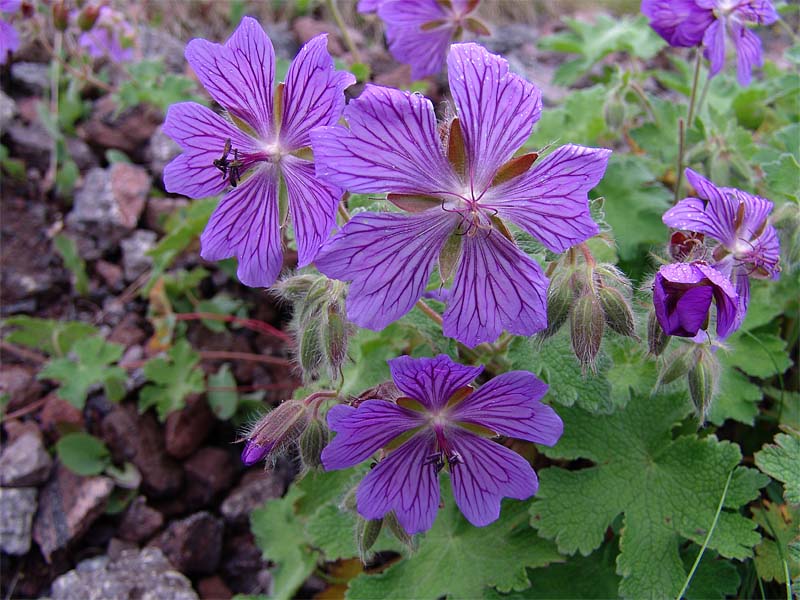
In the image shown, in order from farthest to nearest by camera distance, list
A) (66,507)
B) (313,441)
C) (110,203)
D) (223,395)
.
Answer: (110,203)
(223,395)
(66,507)
(313,441)

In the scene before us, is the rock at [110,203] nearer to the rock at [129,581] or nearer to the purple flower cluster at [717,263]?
the rock at [129,581]

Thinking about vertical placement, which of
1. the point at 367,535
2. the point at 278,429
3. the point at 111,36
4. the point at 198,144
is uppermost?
the point at 198,144

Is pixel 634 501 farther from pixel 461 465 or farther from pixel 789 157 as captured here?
pixel 789 157

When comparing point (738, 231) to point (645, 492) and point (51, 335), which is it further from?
point (51, 335)

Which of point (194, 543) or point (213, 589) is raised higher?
point (194, 543)

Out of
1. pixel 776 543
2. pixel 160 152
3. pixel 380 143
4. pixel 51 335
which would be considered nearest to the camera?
pixel 380 143

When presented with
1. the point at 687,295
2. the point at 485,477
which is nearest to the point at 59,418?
the point at 485,477
